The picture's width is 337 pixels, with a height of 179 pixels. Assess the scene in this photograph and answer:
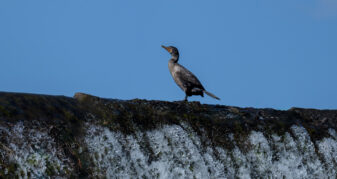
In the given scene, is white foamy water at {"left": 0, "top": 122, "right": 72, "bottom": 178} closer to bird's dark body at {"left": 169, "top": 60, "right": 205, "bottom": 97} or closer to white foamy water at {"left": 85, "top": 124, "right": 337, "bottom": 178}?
white foamy water at {"left": 85, "top": 124, "right": 337, "bottom": 178}

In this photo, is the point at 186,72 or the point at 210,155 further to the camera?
the point at 186,72

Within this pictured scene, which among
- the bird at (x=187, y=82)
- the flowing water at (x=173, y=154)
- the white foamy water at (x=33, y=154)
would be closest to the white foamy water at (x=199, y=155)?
the flowing water at (x=173, y=154)

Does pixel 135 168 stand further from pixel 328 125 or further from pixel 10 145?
pixel 328 125

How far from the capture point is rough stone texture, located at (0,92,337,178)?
656 cm

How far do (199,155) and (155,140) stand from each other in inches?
28.3

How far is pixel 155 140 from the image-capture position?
7.68m

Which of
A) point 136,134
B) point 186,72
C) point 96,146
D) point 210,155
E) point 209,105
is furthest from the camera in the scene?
point 186,72

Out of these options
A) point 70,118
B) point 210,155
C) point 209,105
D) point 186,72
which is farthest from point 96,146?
point 186,72

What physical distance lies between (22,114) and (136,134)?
155cm

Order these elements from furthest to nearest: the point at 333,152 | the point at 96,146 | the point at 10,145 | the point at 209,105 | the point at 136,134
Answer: the point at 333,152
the point at 209,105
the point at 136,134
the point at 96,146
the point at 10,145

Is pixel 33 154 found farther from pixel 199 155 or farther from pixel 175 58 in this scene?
pixel 175 58

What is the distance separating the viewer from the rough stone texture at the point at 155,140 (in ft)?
21.5

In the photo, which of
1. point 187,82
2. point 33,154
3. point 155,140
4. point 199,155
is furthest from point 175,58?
point 33,154

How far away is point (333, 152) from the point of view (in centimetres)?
991
